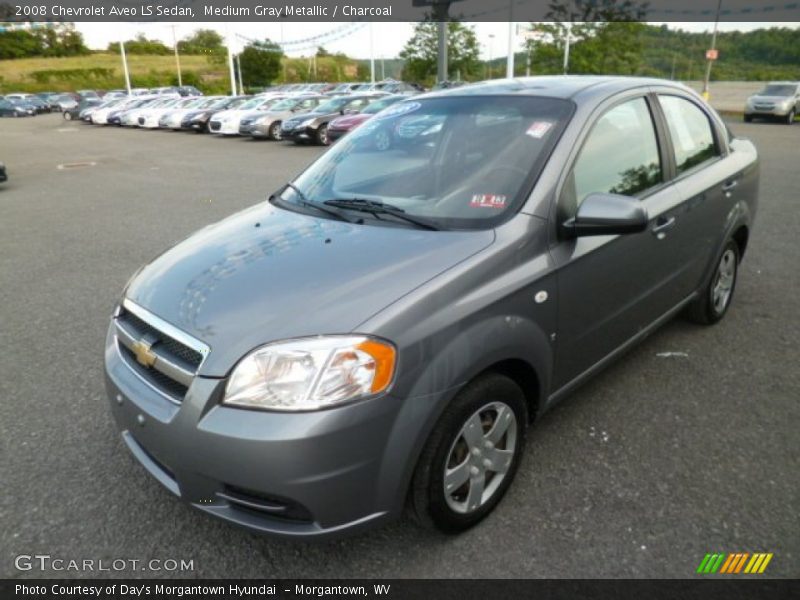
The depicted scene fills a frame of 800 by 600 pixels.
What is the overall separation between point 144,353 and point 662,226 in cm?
263

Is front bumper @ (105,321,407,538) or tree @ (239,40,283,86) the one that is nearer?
front bumper @ (105,321,407,538)

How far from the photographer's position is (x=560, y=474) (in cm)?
273

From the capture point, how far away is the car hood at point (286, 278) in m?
2.01

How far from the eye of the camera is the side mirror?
240 centimetres

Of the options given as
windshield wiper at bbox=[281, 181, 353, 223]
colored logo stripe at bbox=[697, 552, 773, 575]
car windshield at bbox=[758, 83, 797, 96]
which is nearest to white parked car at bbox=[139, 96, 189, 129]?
car windshield at bbox=[758, 83, 797, 96]

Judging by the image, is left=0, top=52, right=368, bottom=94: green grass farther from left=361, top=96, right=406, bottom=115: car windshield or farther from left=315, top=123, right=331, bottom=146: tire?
left=361, top=96, right=406, bottom=115: car windshield

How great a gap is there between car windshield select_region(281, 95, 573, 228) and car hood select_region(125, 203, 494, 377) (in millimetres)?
276

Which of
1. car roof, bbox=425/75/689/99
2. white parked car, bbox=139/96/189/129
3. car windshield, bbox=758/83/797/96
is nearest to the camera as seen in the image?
car roof, bbox=425/75/689/99

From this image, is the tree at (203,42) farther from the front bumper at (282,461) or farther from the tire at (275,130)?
the front bumper at (282,461)

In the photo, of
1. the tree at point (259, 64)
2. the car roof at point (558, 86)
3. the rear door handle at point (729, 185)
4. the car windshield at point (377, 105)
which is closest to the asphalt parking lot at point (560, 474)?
the rear door handle at point (729, 185)

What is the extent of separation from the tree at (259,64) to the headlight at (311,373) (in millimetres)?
67154

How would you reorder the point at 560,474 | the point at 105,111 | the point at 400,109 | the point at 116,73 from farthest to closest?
the point at 116,73, the point at 105,111, the point at 400,109, the point at 560,474

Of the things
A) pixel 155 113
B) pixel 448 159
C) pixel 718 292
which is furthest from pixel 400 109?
pixel 155 113
